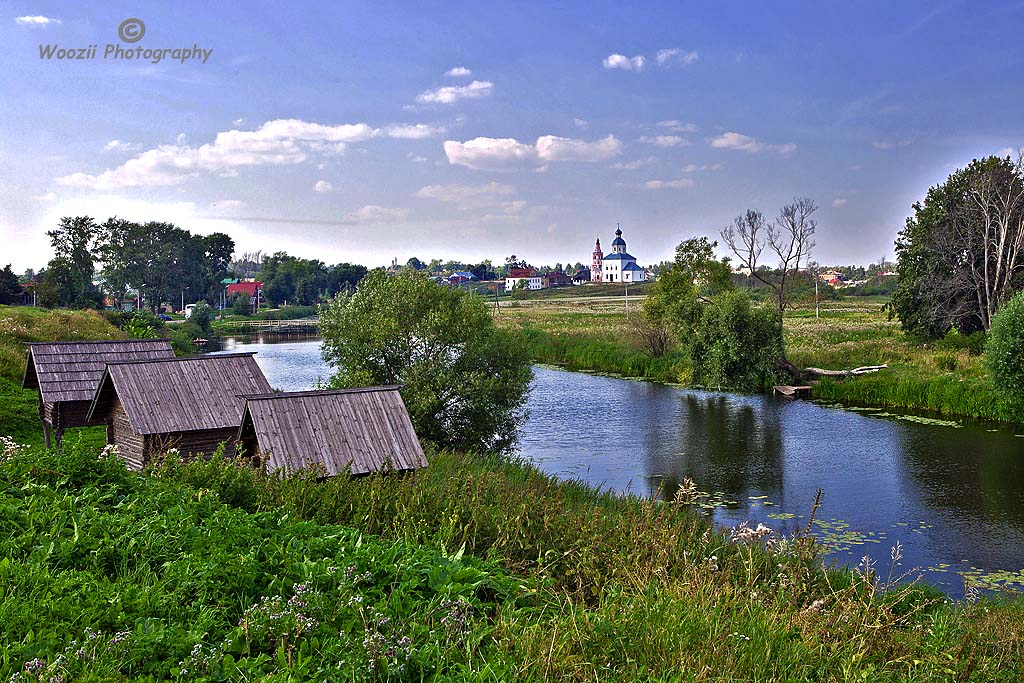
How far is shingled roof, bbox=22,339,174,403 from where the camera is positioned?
18047mm

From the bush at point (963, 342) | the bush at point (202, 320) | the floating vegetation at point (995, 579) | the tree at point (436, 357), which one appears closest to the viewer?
the floating vegetation at point (995, 579)

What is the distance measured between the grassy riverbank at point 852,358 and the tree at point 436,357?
7800 mm

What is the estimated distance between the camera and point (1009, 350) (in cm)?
2573

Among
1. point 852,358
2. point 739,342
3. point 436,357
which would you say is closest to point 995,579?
point 436,357

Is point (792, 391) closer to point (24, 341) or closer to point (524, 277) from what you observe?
point (24, 341)

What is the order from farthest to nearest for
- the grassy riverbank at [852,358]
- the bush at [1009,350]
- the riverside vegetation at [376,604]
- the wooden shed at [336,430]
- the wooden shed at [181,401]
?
the grassy riverbank at [852,358] < the bush at [1009,350] < the wooden shed at [181,401] < the wooden shed at [336,430] < the riverside vegetation at [376,604]

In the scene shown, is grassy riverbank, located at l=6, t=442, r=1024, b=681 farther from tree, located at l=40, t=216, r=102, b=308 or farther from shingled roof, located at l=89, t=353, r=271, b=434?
tree, located at l=40, t=216, r=102, b=308

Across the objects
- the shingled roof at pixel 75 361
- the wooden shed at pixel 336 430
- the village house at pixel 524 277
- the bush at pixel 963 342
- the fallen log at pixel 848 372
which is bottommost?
the fallen log at pixel 848 372

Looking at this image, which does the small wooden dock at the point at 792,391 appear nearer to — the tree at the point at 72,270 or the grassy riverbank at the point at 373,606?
the grassy riverbank at the point at 373,606

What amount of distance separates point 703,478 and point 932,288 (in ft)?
78.0

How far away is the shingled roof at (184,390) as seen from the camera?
14914 mm

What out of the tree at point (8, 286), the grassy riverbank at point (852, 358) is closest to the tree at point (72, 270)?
the tree at point (8, 286)

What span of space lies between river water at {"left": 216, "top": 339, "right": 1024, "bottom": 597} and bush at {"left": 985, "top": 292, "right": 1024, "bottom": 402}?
1.60 meters

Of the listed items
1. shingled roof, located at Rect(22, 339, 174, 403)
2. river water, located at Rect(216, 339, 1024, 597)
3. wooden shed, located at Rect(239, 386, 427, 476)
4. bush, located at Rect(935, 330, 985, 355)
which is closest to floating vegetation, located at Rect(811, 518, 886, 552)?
river water, located at Rect(216, 339, 1024, 597)
